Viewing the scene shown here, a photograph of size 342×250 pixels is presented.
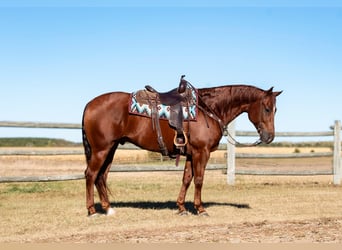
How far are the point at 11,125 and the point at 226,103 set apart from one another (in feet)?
17.1

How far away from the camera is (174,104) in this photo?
791 cm

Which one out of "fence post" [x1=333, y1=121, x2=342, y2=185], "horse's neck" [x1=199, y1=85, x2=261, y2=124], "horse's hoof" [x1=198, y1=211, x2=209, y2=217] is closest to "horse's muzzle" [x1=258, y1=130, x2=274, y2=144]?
"horse's neck" [x1=199, y1=85, x2=261, y2=124]

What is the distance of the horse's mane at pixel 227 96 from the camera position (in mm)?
8133

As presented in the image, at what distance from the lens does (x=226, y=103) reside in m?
8.23

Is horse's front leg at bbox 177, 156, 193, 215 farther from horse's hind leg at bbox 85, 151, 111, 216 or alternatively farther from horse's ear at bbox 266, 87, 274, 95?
horse's ear at bbox 266, 87, 274, 95

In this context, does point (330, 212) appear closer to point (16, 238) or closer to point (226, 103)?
point (226, 103)

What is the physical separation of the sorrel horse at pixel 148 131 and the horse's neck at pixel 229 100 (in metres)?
0.02

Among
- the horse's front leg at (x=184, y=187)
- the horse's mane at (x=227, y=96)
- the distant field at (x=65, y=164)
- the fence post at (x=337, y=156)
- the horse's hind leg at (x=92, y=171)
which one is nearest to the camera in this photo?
the horse's hind leg at (x=92, y=171)

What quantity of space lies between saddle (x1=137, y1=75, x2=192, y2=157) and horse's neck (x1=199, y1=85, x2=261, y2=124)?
0.42m

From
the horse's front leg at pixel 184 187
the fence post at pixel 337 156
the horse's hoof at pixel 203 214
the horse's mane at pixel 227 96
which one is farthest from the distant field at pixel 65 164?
the horse's hoof at pixel 203 214

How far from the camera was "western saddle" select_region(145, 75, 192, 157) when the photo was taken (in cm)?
783

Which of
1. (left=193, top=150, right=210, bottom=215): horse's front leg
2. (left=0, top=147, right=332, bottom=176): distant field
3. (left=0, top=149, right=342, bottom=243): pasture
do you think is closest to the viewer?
(left=0, top=149, right=342, bottom=243): pasture

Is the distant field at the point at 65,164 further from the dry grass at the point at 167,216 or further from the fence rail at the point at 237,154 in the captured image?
the dry grass at the point at 167,216

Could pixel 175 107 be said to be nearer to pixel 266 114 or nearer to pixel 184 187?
pixel 184 187
